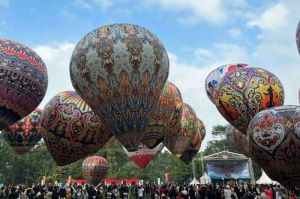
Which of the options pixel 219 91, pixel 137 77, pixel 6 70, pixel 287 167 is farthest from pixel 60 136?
pixel 287 167

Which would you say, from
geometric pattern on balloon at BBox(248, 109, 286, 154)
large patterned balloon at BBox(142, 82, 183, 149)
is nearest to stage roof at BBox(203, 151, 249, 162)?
large patterned balloon at BBox(142, 82, 183, 149)

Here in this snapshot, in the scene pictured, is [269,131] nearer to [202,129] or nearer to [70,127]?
[70,127]

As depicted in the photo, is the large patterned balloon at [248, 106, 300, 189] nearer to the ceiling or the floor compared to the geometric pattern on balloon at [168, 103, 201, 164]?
nearer to the floor

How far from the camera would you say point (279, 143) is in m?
11.7

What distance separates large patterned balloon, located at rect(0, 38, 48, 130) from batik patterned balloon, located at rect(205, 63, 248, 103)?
842cm

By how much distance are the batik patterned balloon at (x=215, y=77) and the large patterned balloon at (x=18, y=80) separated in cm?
842

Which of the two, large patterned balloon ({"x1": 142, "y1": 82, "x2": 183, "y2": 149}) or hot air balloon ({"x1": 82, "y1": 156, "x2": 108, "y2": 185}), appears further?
hot air balloon ({"x1": 82, "y1": 156, "x2": 108, "y2": 185})

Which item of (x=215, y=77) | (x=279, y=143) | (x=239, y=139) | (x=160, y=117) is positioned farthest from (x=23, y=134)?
(x=279, y=143)

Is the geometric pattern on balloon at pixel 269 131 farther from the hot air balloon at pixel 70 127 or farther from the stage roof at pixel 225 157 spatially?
the stage roof at pixel 225 157

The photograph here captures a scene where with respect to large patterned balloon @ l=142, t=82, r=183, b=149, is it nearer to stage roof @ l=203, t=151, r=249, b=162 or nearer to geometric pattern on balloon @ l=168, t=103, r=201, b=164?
geometric pattern on balloon @ l=168, t=103, r=201, b=164

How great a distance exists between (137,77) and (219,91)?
20.6 feet

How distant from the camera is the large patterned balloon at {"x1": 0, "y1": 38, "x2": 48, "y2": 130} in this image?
14.3 meters

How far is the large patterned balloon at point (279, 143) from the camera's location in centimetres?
1145

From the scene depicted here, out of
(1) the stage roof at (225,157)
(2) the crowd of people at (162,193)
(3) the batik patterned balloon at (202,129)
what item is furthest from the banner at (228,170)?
(2) the crowd of people at (162,193)
